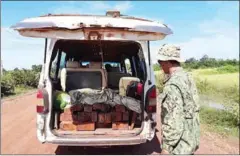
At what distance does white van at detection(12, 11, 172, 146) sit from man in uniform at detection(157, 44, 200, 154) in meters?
1.12

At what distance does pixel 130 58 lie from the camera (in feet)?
22.4

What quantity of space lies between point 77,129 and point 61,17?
5.76 feet

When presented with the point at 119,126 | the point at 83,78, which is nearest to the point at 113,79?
the point at 83,78

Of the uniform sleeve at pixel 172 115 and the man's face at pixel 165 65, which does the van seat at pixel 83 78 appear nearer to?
the man's face at pixel 165 65

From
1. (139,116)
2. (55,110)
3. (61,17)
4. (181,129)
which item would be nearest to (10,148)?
(55,110)

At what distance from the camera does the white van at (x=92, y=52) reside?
4.33 m

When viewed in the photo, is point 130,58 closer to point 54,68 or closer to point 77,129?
point 54,68

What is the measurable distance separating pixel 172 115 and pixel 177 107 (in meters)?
0.08

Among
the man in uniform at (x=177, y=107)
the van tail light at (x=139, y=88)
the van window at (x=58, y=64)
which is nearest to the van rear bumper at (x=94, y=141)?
the van tail light at (x=139, y=88)

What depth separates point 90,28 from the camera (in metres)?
4.38

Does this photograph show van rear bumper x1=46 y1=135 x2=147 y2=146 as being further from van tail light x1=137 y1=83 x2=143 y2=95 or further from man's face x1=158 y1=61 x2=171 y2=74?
man's face x1=158 y1=61 x2=171 y2=74

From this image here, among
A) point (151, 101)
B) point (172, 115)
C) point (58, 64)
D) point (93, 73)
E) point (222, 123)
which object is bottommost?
point (222, 123)

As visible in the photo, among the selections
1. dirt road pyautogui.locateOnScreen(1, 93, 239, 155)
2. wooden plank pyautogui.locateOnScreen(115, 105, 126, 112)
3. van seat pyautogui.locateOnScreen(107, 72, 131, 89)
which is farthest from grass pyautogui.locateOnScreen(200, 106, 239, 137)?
wooden plank pyautogui.locateOnScreen(115, 105, 126, 112)

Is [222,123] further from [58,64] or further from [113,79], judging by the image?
[58,64]
